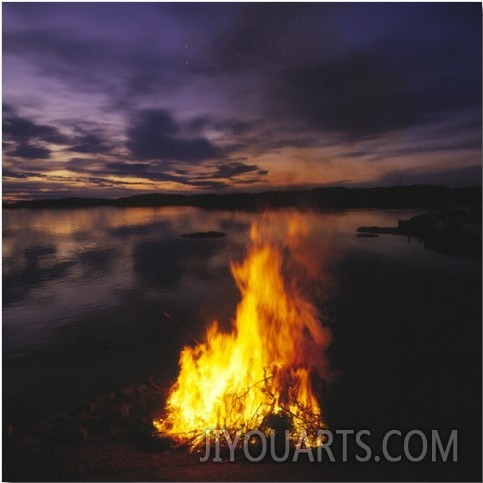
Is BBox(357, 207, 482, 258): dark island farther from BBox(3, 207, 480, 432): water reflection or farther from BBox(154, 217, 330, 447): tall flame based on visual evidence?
BBox(154, 217, 330, 447): tall flame

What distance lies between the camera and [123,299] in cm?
1889

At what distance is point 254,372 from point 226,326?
6694 millimetres

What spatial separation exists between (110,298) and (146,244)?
75.9ft

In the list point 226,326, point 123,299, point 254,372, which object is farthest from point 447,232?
point 254,372

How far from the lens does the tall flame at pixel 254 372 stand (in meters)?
7.34

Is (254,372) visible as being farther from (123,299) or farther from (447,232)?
(447,232)

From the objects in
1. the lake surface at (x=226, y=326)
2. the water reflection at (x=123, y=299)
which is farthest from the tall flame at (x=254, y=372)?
the water reflection at (x=123, y=299)

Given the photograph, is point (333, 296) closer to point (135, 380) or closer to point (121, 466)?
point (135, 380)

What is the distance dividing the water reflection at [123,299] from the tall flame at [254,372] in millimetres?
2814

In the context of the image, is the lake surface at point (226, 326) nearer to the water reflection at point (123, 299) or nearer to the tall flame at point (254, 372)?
the water reflection at point (123, 299)

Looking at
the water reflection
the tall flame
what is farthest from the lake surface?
the tall flame

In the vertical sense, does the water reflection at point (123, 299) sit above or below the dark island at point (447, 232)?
below

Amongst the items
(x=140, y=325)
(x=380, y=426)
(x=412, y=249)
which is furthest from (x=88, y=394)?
(x=412, y=249)

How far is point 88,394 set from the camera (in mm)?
9344
